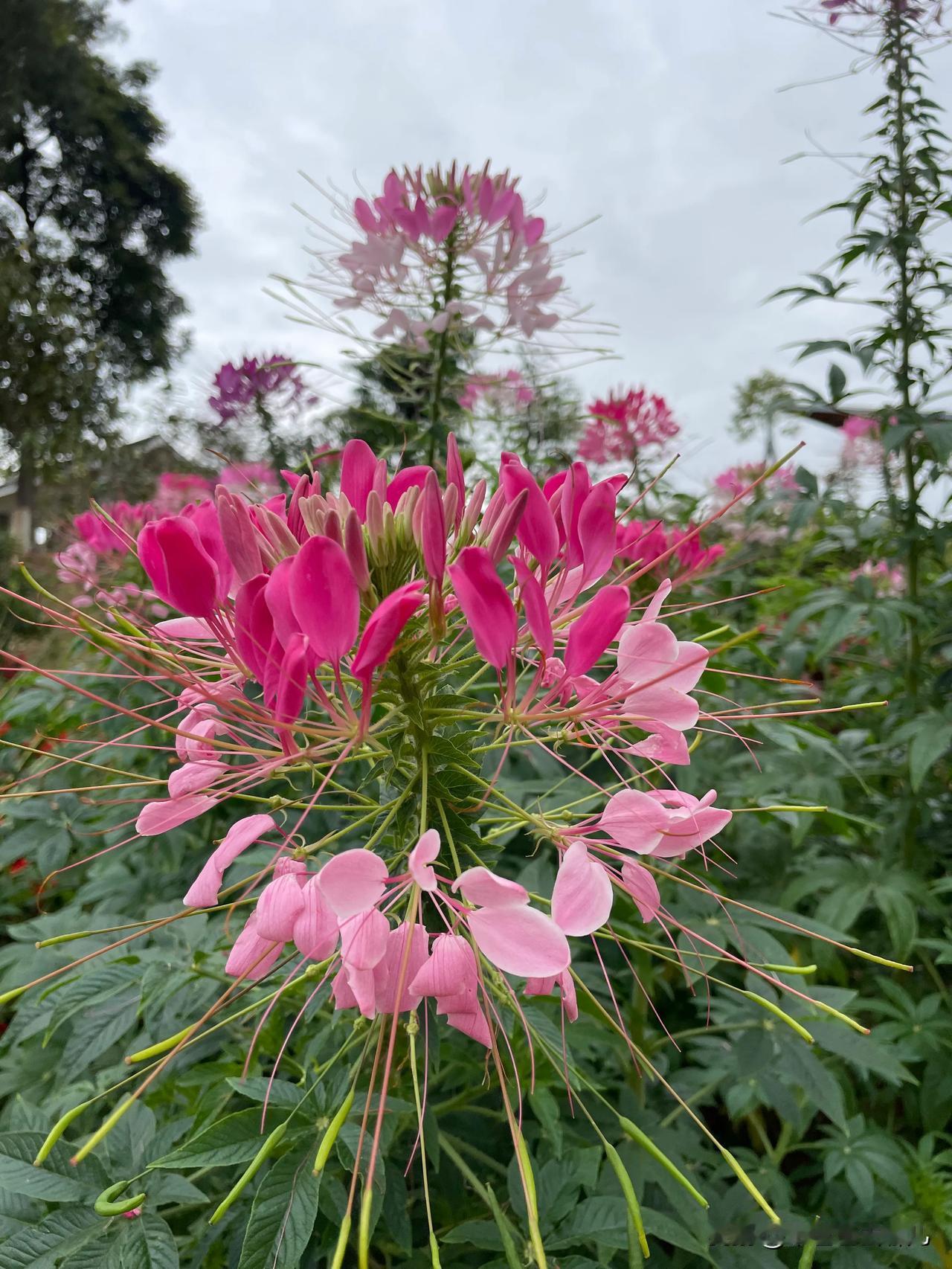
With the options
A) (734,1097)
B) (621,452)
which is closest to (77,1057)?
(734,1097)

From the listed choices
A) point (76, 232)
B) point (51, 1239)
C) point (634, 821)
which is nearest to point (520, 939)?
point (634, 821)

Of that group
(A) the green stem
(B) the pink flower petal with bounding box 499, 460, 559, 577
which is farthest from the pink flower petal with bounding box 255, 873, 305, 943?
(A) the green stem

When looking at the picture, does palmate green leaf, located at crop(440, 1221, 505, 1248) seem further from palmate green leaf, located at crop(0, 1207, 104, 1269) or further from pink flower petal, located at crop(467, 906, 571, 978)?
pink flower petal, located at crop(467, 906, 571, 978)

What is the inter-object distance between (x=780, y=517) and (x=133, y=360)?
68.7 feet

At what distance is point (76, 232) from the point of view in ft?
64.2

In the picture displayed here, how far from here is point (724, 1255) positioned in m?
1.03

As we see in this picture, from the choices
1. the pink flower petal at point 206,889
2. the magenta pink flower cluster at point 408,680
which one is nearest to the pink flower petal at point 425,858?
the magenta pink flower cluster at point 408,680

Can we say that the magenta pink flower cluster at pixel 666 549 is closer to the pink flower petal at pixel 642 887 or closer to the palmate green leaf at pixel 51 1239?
the pink flower petal at pixel 642 887

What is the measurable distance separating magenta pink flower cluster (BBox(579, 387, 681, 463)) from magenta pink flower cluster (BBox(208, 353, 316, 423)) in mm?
1060

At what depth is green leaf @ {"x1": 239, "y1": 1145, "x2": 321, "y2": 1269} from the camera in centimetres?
66

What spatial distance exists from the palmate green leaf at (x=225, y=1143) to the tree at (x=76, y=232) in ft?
45.7

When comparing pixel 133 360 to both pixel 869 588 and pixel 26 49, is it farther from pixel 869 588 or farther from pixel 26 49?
pixel 869 588

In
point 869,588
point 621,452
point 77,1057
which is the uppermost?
point 621,452

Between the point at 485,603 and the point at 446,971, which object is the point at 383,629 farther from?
the point at 446,971
